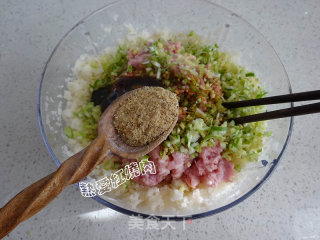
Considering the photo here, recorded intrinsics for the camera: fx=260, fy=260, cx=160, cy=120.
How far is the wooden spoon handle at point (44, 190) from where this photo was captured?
0.96 metres

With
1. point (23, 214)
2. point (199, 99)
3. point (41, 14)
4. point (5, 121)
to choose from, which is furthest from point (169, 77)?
point (41, 14)

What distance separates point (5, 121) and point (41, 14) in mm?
934

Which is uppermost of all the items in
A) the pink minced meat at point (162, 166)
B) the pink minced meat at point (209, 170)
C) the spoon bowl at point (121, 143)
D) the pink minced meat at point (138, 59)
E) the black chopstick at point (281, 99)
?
the pink minced meat at point (138, 59)

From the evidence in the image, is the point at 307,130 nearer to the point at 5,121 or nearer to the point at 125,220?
the point at 125,220

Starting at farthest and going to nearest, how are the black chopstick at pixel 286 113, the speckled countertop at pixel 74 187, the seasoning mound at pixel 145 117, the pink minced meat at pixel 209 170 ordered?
the speckled countertop at pixel 74 187 < the pink minced meat at pixel 209 170 < the seasoning mound at pixel 145 117 < the black chopstick at pixel 286 113

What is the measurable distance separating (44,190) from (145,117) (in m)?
0.52

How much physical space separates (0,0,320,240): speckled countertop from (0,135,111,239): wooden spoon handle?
18.2 inches

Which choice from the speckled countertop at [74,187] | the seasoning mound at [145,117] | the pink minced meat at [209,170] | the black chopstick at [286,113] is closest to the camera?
the black chopstick at [286,113]

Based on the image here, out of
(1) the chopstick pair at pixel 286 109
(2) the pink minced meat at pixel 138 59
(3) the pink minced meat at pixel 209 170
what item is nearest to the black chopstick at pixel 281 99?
(1) the chopstick pair at pixel 286 109

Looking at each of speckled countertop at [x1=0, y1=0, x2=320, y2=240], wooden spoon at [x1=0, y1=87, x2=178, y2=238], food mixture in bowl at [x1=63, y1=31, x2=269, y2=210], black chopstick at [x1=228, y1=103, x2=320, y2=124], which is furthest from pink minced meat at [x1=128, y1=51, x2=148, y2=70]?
speckled countertop at [x1=0, y1=0, x2=320, y2=240]

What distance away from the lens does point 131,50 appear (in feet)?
5.26

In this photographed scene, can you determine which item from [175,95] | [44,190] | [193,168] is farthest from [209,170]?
[44,190]

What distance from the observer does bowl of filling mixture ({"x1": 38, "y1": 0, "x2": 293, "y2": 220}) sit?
1.28m

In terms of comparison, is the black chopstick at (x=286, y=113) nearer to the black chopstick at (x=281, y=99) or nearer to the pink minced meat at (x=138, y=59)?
the black chopstick at (x=281, y=99)
